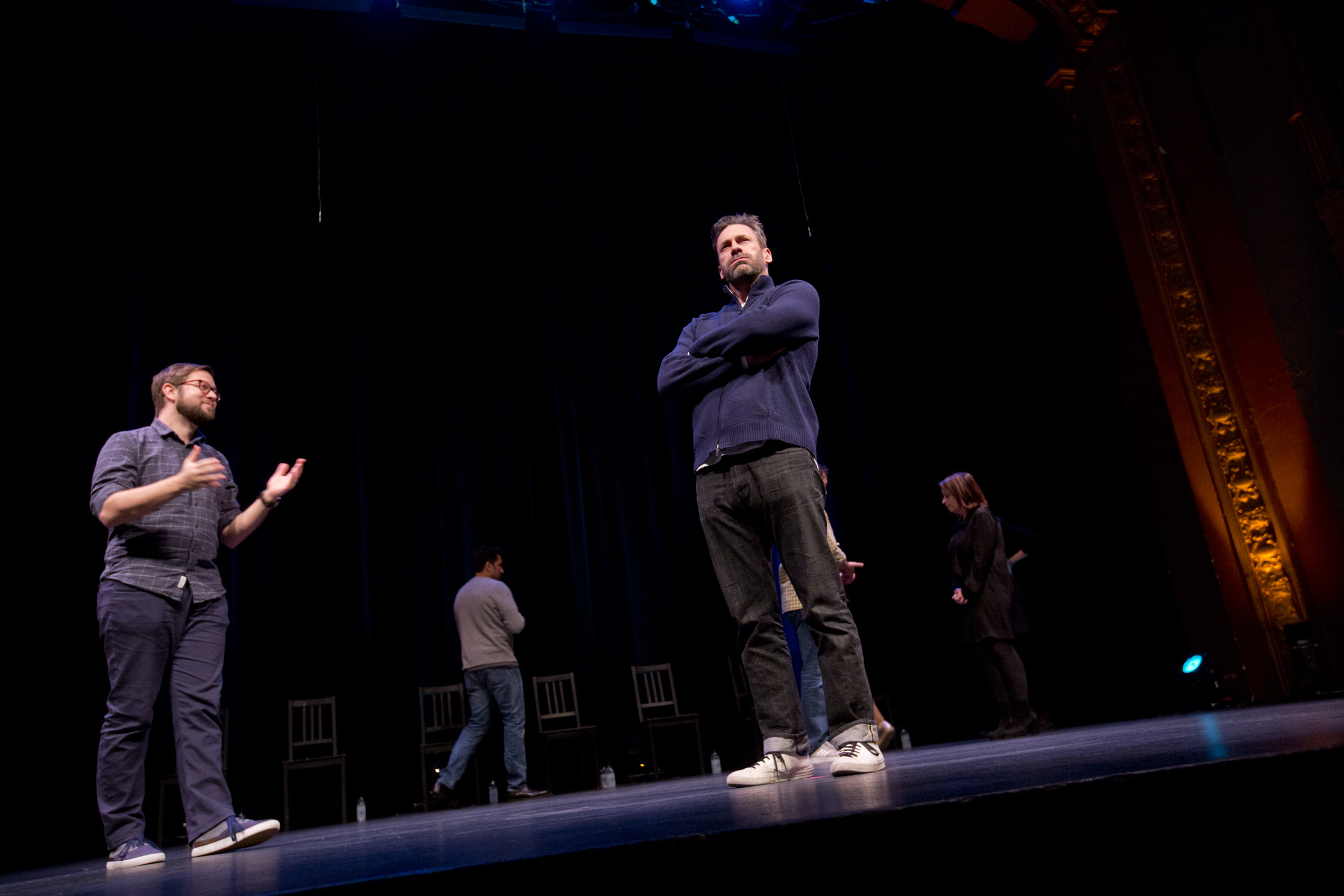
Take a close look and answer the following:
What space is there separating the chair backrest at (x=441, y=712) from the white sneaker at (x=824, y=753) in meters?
3.18

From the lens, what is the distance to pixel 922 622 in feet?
21.8

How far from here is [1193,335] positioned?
5.31 metres

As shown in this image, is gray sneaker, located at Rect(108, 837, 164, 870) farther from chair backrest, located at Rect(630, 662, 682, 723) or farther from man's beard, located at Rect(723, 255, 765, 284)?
chair backrest, located at Rect(630, 662, 682, 723)

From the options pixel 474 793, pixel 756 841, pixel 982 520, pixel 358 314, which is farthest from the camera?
pixel 358 314

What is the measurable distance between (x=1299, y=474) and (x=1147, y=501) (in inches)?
35.5

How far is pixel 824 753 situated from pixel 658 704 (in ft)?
10.2

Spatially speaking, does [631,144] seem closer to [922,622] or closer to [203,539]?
[922,622]

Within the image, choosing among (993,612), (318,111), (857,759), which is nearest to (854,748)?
(857,759)

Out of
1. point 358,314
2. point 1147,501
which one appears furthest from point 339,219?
point 1147,501

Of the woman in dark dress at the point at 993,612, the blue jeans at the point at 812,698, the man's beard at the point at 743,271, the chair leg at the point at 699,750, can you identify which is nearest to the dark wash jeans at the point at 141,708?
the man's beard at the point at 743,271

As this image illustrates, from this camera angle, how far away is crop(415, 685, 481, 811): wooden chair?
5.53 metres

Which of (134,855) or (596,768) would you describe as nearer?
(134,855)

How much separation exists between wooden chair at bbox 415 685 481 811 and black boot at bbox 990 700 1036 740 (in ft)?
10.6

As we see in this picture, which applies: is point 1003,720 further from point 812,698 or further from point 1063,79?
point 1063,79
